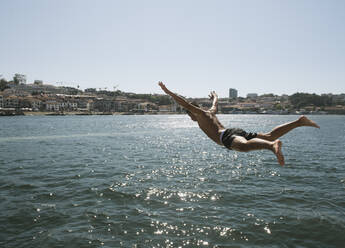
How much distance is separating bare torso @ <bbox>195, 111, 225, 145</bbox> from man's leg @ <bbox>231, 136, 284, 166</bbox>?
852 mm

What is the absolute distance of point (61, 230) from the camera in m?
8.26

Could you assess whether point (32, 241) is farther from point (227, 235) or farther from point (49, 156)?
point (49, 156)

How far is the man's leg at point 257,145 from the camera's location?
17.8ft

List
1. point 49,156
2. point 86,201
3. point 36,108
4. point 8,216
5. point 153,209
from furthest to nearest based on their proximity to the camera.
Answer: point 36,108 < point 49,156 < point 86,201 < point 153,209 < point 8,216

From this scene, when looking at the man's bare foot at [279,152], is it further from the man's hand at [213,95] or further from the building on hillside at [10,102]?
the building on hillside at [10,102]

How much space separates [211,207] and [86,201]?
507cm

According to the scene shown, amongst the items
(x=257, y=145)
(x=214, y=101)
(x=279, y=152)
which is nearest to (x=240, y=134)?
(x=257, y=145)

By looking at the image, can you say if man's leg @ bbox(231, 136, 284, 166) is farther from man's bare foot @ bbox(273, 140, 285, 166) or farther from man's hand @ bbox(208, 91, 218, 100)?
man's hand @ bbox(208, 91, 218, 100)

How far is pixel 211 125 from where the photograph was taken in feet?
25.2

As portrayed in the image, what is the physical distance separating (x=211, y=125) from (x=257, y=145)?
6.18ft

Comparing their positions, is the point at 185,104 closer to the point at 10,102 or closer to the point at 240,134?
the point at 240,134

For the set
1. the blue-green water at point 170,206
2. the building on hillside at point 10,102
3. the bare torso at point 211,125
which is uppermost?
the building on hillside at point 10,102

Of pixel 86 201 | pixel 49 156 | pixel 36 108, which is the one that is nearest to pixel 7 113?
pixel 36 108

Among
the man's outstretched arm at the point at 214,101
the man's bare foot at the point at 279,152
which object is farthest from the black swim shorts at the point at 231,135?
the man's outstretched arm at the point at 214,101
